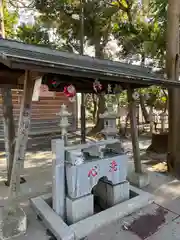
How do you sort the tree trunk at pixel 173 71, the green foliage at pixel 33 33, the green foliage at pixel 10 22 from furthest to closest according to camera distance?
1. the green foliage at pixel 10 22
2. the green foliage at pixel 33 33
3. the tree trunk at pixel 173 71

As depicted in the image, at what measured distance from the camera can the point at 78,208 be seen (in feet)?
7.46

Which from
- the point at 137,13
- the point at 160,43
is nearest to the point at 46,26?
the point at 137,13

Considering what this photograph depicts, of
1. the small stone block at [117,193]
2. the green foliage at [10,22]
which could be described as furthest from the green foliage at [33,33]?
the small stone block at [117,193]

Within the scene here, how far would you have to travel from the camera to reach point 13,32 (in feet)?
33.0

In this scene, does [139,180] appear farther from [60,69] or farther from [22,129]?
[60,69]

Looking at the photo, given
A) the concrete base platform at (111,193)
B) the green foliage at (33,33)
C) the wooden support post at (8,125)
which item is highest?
the green foliage at (33,33)

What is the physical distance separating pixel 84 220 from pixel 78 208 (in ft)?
0.50

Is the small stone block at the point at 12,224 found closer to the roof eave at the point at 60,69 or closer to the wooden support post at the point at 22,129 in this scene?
the wooden support post at the point at 22,129

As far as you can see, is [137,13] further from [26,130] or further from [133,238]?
[133,238]

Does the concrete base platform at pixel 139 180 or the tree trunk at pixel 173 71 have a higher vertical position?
the tree trunk at pixel 173 71

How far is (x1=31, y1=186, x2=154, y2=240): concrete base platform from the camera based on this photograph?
6.73 ft

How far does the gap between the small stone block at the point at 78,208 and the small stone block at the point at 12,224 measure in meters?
0.55

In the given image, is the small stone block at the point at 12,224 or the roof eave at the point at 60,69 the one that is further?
the small stone block at the point at 12,224

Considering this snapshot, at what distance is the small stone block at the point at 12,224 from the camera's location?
6.79 ft
